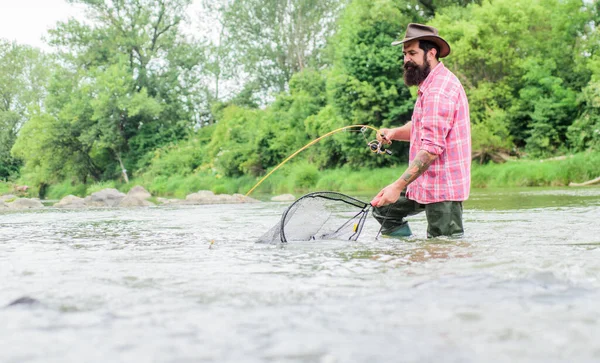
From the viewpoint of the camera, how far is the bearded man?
4.78 meters

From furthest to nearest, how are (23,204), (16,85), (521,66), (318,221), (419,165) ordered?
(16,85) → (521,66) → (23,204) → (318,221) → (419,165)

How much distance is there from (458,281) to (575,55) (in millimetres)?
23624

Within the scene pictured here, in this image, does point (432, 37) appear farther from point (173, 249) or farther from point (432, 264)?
point (173, 249)

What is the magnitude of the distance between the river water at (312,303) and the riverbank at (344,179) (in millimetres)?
14655

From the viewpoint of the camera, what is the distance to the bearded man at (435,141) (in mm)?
4777

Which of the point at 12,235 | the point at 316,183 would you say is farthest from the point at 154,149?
the point at 12,235

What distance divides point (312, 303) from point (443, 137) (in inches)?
94.3

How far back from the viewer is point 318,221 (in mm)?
5723

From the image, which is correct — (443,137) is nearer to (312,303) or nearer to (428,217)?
A: (428,217)

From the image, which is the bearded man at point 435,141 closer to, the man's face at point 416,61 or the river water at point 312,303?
the man's face at point 416,61

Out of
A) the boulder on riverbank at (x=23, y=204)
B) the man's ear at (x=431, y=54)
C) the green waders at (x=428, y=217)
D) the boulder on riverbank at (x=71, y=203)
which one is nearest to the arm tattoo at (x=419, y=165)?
the green waders at (x=428, y=217)

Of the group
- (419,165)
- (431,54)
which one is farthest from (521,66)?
(419,165)

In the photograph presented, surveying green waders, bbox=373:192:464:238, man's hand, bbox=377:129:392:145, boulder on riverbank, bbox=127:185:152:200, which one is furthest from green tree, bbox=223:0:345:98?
green waders, bbox=373:192:464:238

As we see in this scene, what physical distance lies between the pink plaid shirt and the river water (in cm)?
41
